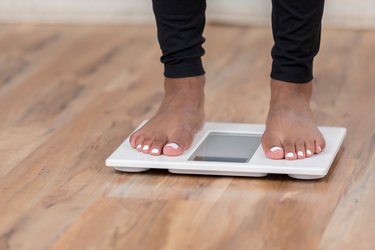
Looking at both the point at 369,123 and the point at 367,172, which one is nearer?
the point at 367,172

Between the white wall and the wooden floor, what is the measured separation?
0.05 m

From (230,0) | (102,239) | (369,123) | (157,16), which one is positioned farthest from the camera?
(230,0)

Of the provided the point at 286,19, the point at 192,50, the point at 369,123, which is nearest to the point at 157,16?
the point at 192,50

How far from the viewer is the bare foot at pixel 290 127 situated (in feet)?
5.66

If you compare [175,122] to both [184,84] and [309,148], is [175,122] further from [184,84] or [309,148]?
[309,148]

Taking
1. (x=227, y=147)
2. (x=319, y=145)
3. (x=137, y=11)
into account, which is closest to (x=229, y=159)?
(x=227, y=147)

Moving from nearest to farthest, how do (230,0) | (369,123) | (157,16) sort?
(157,16) < (369,123) < (230,0)

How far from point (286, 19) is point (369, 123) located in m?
0.39

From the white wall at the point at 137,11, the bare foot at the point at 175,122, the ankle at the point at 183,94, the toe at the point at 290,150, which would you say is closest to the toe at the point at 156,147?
the bare foot at the point at 175,122

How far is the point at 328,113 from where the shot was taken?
2104mm

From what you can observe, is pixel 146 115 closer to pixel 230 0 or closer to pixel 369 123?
pixel 369 123

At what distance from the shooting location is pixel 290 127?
178 cm

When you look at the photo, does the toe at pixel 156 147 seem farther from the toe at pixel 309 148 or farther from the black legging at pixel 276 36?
the toe at pixel 309 148

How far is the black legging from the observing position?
1.74 metres
